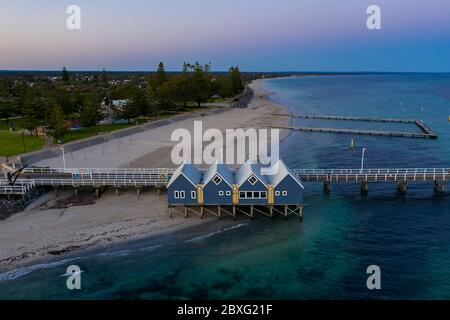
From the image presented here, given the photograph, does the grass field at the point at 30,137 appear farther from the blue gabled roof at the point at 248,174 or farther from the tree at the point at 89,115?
the blue gabled roof at the point at 248,174

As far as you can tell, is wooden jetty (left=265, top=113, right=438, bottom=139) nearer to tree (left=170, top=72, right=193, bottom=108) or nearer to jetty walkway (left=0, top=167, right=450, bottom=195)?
jetty walkway (left=0, top=167, right=450, bottom=195)

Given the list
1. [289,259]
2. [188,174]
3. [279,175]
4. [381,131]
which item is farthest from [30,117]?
[381,131]

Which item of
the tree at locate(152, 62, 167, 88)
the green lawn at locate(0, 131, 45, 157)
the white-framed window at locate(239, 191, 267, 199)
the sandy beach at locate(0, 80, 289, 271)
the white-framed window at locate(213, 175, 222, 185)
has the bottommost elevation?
the sandy beach at locate(0, 80, 289, 271)

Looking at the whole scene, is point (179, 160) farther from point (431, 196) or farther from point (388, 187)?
point (431, 196)

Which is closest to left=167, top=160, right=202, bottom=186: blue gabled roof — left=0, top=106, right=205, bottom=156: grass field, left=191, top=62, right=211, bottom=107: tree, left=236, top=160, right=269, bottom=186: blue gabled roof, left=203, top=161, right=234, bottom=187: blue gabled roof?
left=203, top=161, right=234, bottom=187: blue gabled roof
